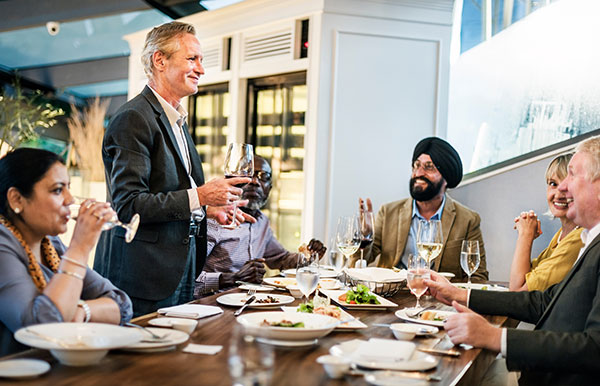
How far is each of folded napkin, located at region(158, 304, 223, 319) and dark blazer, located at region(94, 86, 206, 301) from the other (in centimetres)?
37

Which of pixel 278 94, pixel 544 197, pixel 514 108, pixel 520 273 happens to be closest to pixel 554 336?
pixel 520 273

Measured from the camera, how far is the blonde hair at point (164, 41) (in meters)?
2.33

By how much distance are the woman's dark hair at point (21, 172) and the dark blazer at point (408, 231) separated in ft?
7.07

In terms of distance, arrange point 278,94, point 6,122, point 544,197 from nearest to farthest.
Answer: point 544,197 → point 278,94 → point 6,122

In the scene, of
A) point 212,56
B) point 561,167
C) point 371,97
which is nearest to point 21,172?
point 561,167

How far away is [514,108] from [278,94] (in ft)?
6.72

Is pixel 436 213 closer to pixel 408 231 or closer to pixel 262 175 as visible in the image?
pixel 408 231

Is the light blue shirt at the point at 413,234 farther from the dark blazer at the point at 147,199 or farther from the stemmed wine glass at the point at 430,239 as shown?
the dark blazer at the point at 147,199

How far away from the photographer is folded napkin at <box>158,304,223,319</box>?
5.45 feet

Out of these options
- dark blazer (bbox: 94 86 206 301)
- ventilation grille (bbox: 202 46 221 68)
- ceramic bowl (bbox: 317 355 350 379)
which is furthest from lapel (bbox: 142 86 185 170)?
ventilation grille (bbox: 202 46 221 68)

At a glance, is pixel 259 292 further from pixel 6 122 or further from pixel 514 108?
pixel 6 122

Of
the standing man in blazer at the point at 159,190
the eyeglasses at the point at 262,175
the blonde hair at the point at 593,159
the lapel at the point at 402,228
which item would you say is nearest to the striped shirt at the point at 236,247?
the eyeglasses at the point at 262,175

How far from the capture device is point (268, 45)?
200 inches

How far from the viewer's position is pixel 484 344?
147 cm
